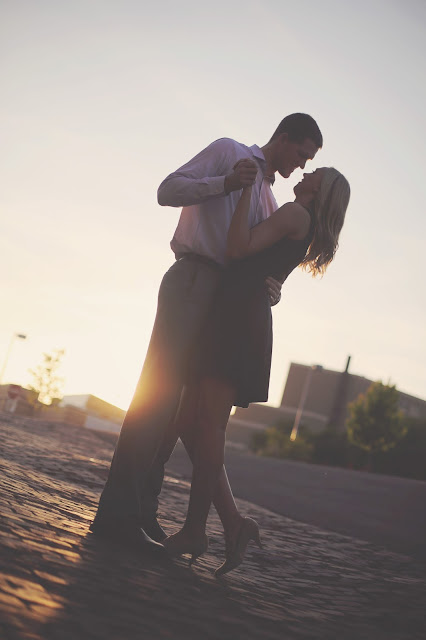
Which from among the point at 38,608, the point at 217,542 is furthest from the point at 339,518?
the point at 38,608

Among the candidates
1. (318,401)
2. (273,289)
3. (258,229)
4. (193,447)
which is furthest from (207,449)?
(318,401)

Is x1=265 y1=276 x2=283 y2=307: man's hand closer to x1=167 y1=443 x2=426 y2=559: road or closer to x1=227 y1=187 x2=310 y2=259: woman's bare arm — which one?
x1=227 y1=187 x2=310 y2=259: woman's bare arm

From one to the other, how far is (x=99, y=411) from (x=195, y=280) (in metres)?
62.8

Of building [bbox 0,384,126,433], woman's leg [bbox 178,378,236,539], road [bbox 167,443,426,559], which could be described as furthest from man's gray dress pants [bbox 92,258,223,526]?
building [bbox 0,384,126,433]

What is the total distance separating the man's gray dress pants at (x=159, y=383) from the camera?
3164 millimetres

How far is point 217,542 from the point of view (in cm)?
457

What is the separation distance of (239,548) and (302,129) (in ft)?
6.49

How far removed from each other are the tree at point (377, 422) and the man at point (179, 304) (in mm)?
25472

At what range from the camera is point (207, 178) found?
10.8 ft

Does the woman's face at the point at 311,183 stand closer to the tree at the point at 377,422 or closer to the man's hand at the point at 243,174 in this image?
the man's hand at the point at 243,174

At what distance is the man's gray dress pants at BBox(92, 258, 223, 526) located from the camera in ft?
10.4

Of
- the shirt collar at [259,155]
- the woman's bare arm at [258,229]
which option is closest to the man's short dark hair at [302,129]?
the shirt collar at [259,155]

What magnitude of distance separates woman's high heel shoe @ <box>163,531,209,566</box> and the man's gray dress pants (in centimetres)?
16

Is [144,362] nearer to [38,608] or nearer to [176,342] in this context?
[176,342]
